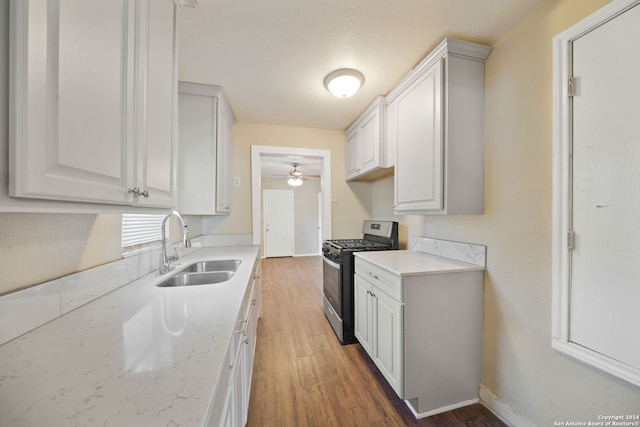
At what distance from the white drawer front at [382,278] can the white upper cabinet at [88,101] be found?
53.3 inches

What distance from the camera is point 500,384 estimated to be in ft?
Result: 4.82

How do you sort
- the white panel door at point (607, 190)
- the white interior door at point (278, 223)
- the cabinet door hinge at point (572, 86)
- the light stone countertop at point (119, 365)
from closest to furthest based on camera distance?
the light stone countertop at point (119, 365), the white panel door at point (607, 190), the cabinet door hinge at point (572, 86), the white interior door at point (278, 223)

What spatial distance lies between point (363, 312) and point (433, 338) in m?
0.59

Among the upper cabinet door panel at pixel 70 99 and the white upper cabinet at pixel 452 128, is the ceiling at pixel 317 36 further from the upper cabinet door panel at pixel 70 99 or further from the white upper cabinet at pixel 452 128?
the upper cabinet door panel at pixel 70 99

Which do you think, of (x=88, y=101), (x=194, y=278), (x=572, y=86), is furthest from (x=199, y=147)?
(x=572, y=86)

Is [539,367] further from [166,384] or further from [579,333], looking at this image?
[166,384]

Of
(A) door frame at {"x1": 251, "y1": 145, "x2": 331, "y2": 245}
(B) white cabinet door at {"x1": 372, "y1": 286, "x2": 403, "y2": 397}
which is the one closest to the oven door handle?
(A) door frame at {"x1": 251, "y1": 145, "x2": 331, "y2": 245}

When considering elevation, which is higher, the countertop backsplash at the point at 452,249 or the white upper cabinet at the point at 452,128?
the white upper cabinet at the point at 452,128

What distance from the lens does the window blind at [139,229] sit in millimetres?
1351

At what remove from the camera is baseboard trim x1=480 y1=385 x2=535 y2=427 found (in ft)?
4.45

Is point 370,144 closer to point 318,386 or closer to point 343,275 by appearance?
point 343,275

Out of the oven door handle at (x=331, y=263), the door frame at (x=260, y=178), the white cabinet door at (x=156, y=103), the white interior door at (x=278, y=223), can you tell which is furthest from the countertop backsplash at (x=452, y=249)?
the white interior door at (x=278, y=223)

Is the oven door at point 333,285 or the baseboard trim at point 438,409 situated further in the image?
the oven door at point 333,285

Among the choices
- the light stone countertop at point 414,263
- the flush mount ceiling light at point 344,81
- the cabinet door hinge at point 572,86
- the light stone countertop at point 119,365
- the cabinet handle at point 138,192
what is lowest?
the light stone countertop at point 119,365
